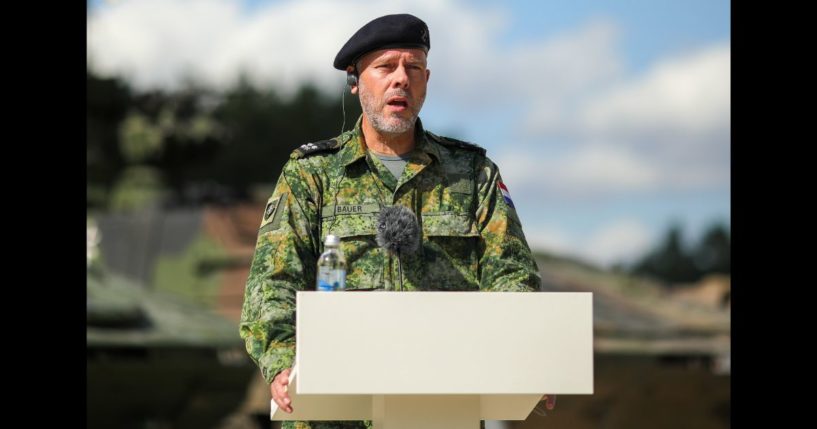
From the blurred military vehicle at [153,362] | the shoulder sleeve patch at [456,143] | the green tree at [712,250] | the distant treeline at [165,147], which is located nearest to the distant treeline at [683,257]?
the green tree at [712,250]

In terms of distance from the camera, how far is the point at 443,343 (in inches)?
171

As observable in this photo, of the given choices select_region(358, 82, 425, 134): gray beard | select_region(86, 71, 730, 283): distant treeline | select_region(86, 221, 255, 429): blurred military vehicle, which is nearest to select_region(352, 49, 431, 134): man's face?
select_region(358, 82, 425, 134): gray beard

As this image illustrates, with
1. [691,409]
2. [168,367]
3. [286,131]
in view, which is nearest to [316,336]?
[168,367]

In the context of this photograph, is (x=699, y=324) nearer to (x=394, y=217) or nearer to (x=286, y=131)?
(x=286, y=131)

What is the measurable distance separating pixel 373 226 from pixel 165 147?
35.6 m

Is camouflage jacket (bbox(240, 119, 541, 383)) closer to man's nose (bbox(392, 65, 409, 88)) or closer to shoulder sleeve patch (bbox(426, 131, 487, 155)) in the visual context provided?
shoulder sleeve patch (bbox(426, 131, 487, 155))

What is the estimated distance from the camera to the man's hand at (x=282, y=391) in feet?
15.3

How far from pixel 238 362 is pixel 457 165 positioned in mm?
20197

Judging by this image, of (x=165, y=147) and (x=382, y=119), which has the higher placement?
(x=165, y=147)

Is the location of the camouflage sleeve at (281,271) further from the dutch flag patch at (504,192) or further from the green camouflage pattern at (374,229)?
the dutch flag patch at (504,192)

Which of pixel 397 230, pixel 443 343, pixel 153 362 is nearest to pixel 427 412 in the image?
pixel 443 343

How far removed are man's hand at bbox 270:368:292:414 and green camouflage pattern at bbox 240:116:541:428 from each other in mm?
242

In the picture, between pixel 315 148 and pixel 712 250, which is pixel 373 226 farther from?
pixel 712 250
